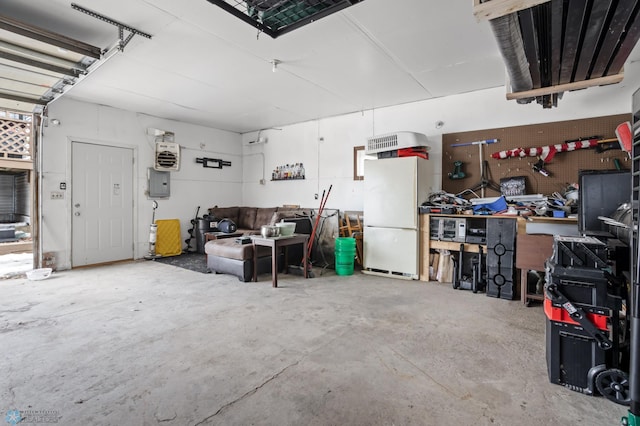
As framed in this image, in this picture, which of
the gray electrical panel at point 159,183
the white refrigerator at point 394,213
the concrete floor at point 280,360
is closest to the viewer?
the concrete floor at point 280,360

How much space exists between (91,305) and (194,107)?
3694mm

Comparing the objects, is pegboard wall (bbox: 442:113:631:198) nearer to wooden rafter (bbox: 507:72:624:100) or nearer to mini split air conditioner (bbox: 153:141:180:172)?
wooden rafter (bbox: 507:72:624:100)

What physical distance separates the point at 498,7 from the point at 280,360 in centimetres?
250

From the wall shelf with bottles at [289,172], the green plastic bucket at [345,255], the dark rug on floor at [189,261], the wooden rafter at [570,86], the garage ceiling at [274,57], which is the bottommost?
the dark rug on floor at [189,261]

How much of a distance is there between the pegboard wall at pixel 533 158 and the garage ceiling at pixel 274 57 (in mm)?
734

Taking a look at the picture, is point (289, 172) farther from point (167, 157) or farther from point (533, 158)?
point (533, 158)

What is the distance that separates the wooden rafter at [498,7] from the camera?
1.46 metres

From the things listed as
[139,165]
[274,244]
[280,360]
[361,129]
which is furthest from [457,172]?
[139,165]

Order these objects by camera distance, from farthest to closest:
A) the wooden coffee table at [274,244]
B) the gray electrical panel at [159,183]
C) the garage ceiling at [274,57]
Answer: the gray electrical panel at [159,183]
the wooden coffee table at [274,244]
the garage ceiling at [274,57]

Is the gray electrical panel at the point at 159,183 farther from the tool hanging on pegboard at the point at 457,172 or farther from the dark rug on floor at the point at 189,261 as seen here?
the tool hanging on pegboard at the point at 457,172

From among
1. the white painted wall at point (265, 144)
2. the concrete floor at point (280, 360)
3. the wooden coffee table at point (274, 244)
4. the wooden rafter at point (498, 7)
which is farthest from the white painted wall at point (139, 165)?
the wooden rafter at point (498, 7)

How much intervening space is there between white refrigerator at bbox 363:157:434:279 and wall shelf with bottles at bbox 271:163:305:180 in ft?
6.97

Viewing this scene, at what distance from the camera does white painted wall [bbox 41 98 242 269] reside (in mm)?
5141

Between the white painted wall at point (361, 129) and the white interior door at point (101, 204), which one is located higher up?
the white painted wall at point (361, 129)
